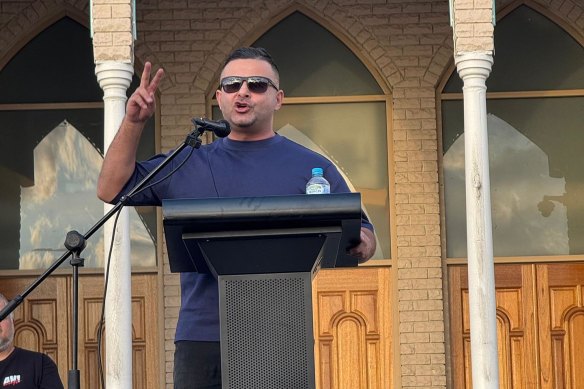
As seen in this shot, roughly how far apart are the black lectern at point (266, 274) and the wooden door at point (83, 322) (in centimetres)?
802

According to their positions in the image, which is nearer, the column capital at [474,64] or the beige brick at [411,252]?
the column capital at [474,64]

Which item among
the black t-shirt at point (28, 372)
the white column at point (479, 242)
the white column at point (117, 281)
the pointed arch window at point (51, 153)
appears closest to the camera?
the black t-shirt at point (28, 372)

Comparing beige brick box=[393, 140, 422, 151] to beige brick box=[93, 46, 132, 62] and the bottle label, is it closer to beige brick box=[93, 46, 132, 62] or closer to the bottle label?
beige brick box=[93, 46, 132, 62]

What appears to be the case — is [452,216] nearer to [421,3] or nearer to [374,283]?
[374,283]

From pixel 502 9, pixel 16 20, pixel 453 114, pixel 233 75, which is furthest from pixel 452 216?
pixel 233 75

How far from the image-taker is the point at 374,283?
445 inches

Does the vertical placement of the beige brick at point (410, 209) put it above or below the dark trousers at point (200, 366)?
above

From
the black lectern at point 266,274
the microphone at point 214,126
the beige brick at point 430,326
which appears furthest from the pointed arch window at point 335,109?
the black lectern at point 266,274

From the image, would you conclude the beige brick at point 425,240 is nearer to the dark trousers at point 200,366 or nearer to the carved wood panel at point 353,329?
the carved wood panel at point 353,329

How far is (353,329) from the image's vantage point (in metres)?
11.3

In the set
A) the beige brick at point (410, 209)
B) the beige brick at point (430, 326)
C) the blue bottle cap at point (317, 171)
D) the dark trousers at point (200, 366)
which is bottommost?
the dark trousers at point (200, 366)

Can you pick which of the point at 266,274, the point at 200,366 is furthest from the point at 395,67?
the point at 266,274

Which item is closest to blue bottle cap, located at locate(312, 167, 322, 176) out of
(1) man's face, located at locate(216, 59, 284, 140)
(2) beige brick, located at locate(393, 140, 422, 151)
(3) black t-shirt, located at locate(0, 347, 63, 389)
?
(1) man's face, located at locate(216, 59, 284, 140)

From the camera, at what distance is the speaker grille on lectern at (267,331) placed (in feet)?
10.8
